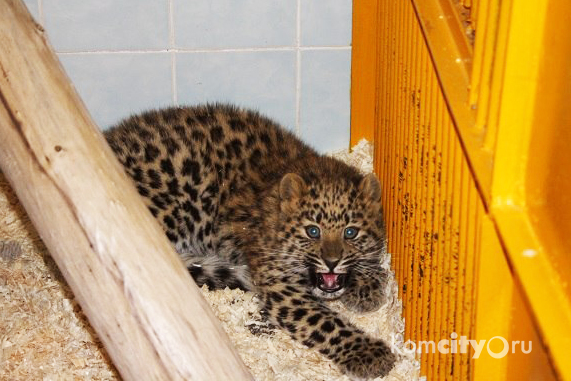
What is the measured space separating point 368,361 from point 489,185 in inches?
56.8

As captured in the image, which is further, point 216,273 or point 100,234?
point 216,273

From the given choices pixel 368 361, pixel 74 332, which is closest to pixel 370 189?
pixel 368 361

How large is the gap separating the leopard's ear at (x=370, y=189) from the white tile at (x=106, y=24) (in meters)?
1.32

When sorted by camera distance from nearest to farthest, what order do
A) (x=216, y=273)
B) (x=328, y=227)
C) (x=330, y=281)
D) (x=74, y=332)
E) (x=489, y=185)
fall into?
1. (x=489, y=185)
2. (x=74, y=332)
3. (x=328, y=227)
4. (x=330, y=281)
5. (x=216, y=273)

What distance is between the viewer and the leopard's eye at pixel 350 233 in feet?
12.6

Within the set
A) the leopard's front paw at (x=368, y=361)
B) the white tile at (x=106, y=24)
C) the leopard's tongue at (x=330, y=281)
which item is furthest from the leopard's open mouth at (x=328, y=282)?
the white tile at (x=106, y=24)

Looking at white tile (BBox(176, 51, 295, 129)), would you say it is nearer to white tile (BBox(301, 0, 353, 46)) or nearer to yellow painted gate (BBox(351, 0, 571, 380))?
white tile (BBox(301, 0, 353, 46))

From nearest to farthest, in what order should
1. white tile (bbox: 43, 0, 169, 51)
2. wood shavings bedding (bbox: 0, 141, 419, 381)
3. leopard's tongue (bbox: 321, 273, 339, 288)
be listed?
wood shavings bedding (bbox: 0, 141, 419, 381) → leopard's tongue (bbox: 321, 273, 339, 288) → white tile (bbox: 43, 0, 169, 51)

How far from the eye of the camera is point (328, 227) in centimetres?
381

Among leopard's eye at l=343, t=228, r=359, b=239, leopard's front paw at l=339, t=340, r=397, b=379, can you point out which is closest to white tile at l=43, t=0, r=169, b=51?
leopard's eye at l=343, t=228, r=359, b=239

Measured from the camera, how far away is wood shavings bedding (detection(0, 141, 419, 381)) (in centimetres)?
344

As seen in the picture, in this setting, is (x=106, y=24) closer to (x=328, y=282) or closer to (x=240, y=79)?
(x=240, y=79)

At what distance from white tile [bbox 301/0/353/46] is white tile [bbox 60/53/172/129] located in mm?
732

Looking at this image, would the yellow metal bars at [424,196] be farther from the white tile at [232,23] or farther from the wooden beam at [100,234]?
the wooden beam at [100,234]
